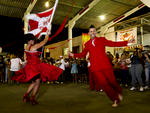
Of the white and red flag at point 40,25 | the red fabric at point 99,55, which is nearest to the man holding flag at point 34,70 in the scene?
the red fabric at point 99,55

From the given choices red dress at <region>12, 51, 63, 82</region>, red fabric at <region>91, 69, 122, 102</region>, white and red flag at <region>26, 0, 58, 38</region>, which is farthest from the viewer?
white and red flag at <region>26, 0, 58, 38</region>

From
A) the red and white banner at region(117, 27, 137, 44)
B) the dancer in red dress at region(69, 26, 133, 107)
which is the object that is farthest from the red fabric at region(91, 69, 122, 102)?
the red and white banner at region(117, 27, 137, 44)

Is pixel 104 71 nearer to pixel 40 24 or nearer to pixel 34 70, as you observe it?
pixel 34 70

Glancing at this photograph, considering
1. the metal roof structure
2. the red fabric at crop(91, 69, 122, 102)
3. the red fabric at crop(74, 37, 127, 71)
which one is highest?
the metal roof structure

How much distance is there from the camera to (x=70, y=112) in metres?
3.18

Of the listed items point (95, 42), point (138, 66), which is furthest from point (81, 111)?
point (138, 66)

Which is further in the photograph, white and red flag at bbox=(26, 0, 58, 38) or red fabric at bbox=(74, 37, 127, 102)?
white and red flag at bbox=(26, 0, 58, 38)

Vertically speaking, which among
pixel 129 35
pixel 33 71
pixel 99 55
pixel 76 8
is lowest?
pixel 33 71

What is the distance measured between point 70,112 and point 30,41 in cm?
185

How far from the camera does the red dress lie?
383 cm

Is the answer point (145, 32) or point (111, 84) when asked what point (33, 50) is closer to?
point (111, 84)

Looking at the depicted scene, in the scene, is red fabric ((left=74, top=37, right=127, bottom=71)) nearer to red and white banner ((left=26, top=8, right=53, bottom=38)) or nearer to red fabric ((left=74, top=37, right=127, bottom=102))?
red fabric ((left=74, top=37, right=127, bottom=102))

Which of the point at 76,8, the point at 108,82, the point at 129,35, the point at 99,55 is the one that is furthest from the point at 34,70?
the point at 76,8

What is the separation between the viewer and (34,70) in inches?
151
